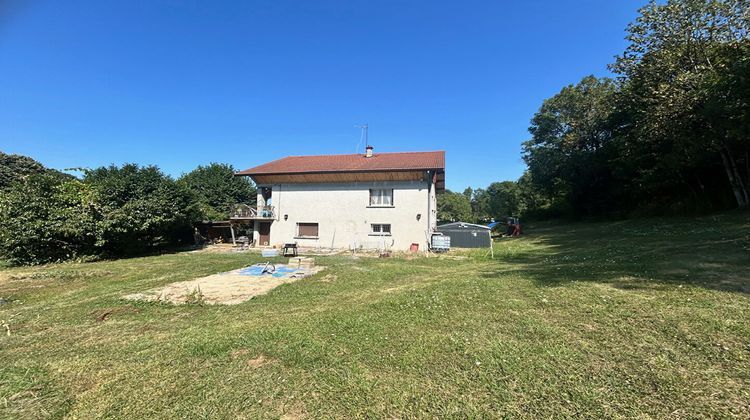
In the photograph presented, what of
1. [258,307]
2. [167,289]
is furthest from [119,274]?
[258,307]

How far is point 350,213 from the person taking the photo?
→ 68.6ft

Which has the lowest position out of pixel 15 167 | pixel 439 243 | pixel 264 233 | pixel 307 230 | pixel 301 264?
pixel 301 264

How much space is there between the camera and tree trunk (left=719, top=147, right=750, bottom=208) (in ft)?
64.1

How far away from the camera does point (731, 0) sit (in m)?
18.4

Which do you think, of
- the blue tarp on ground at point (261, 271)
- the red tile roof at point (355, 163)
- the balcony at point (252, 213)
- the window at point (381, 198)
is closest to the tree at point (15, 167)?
the balcony at point (252, 213)

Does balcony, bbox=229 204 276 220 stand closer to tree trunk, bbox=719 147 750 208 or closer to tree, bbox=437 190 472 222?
tree trunk, bbox=719 147 750 208

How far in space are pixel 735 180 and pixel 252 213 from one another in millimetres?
33037

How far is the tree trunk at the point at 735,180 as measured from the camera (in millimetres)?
19547

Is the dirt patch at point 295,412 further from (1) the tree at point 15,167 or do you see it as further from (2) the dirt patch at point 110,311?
(1) the tree at point 15,167

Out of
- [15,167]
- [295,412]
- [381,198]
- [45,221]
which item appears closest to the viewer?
[295,412]

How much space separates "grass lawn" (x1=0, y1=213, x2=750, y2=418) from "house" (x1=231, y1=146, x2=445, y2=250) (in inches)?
493

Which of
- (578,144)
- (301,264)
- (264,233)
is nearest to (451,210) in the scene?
(578,144)

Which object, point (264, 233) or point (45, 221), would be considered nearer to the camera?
point (45, 221)

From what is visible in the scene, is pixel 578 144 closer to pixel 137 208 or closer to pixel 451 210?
pixel 137 208
